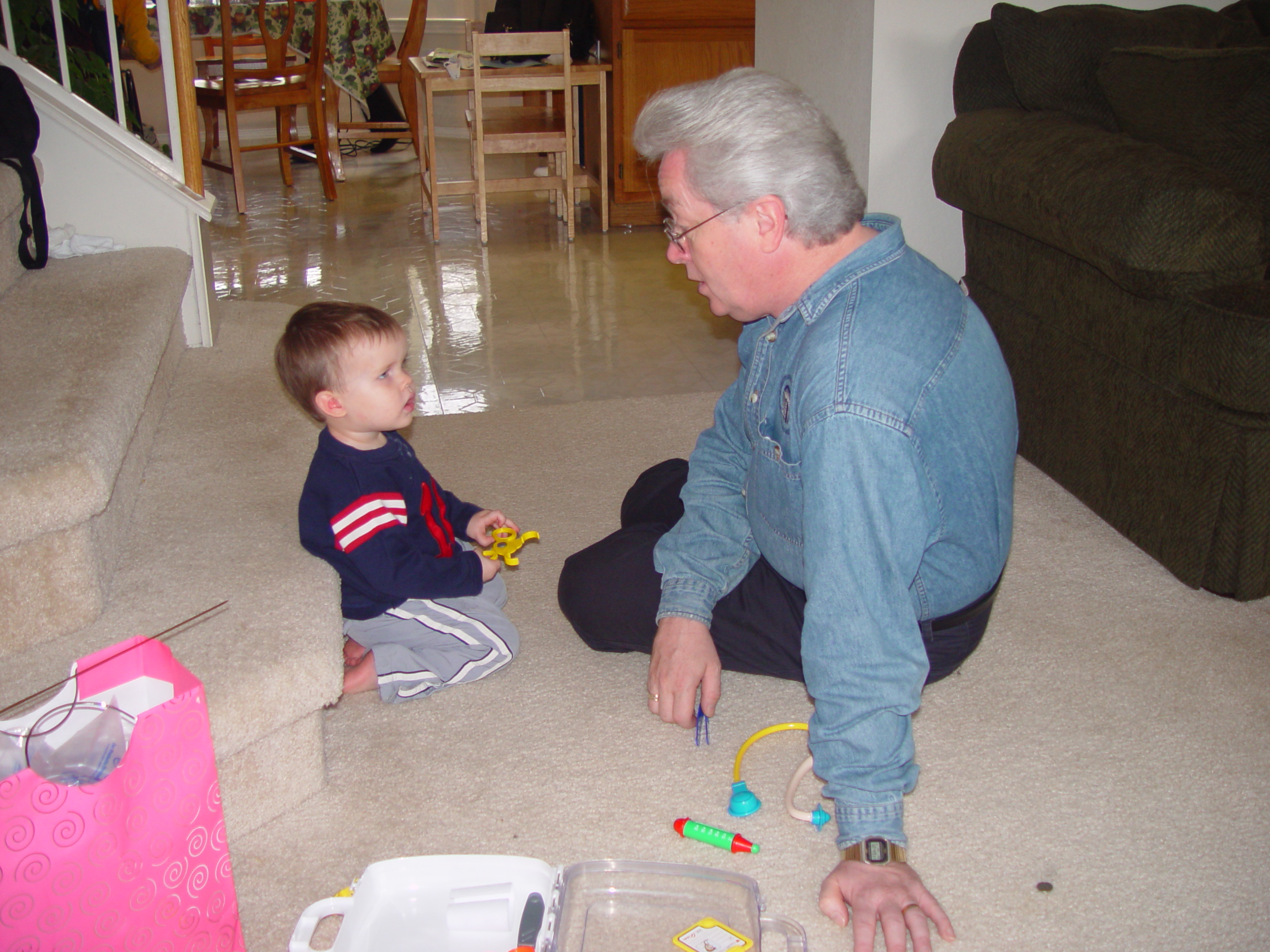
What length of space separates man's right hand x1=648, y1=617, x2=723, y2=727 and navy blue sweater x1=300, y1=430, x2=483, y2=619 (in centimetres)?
28

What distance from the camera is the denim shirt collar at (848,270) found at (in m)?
1.09

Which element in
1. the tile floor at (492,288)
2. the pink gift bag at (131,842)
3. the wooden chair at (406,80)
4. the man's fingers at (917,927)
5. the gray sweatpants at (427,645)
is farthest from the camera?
the wooden chair at (406,80)

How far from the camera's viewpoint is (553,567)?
1802 mm

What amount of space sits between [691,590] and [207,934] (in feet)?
2.12

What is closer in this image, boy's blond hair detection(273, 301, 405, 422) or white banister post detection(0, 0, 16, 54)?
boy's blond hair detection(273, 301, 405, 422)

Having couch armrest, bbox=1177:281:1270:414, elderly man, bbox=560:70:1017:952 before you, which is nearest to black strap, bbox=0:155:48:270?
elderly man, bbox=560:70:1017:952

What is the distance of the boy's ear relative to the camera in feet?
4.42

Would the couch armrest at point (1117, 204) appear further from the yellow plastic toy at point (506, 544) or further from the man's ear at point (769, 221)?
the yellow plastic toy at point (506, 544)

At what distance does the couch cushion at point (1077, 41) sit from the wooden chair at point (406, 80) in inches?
142

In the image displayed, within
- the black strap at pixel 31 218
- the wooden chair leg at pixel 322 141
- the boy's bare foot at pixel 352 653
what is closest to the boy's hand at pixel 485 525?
the boy's bare foot at pixel 352 653

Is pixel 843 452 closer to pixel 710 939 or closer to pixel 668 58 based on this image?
pixel 710 939

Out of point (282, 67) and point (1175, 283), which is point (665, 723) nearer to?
point (1175, 283)

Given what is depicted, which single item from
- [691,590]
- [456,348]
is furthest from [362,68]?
[691,590]

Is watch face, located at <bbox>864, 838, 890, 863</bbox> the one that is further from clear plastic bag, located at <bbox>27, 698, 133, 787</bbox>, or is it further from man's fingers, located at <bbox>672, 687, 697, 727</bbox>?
clear plastic bag, located at <bbox>27, 698, 133, 787</bbox>
